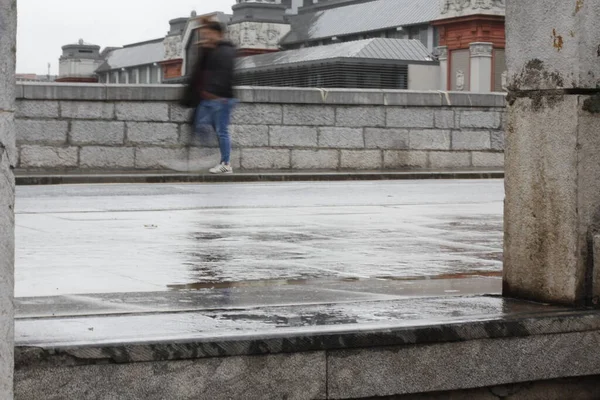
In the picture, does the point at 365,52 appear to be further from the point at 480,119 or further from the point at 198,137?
the point at 198,137

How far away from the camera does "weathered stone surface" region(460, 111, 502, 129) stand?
774 inches

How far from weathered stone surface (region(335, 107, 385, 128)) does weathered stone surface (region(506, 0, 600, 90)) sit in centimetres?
1392

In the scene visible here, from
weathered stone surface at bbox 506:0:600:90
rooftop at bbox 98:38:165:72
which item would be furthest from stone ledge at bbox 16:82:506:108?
rooftop at bbox 98:38:165:72

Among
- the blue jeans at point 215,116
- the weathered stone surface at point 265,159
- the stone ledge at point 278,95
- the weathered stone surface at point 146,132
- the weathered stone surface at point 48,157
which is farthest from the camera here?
the weathered stone surface at point 265,159

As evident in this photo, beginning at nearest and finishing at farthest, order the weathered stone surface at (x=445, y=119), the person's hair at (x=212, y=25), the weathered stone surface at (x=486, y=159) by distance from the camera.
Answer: the person's hair at (x=212, y=25) → the weathered stone surface at (x=445, y=119) → the weathered stone surface at (x=486, y=159)

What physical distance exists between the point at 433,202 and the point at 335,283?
6.34 m

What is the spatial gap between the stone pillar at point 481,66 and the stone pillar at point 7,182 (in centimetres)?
5280

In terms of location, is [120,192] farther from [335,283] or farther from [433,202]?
[335,283]

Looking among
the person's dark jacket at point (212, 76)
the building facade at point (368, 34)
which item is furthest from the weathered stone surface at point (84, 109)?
the building facade at point (368, 34)

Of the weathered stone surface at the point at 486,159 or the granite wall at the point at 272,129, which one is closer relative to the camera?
the granite wall at the point at 272,129

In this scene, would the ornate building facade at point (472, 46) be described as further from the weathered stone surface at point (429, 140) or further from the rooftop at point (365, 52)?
the weathered stone surface at point (429, 140)

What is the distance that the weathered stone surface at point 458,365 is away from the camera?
3723 mm

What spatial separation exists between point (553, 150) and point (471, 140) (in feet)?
51.4

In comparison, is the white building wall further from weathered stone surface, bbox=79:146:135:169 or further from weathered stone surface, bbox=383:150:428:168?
weathered stone surface, bbox=79:146:135:169
